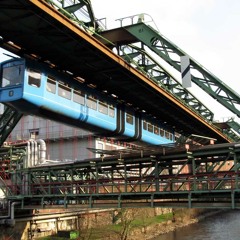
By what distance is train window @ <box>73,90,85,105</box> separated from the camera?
2050 centimetres

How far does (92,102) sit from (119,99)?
10.9 ft

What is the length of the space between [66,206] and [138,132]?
9.06 m

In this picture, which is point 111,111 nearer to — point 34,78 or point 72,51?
point 72,51

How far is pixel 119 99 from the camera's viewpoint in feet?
81.9

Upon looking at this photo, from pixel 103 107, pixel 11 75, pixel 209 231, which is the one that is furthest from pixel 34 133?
pixel 11 75

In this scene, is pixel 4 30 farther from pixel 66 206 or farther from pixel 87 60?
pixel 66 206

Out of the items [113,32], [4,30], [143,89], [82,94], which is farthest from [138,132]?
[4,30]

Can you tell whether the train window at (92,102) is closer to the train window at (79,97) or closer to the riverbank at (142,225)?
the train window at (79,97)

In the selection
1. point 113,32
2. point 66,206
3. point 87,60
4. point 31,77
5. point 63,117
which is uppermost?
point 113,32

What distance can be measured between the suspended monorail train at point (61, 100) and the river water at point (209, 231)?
508 inches

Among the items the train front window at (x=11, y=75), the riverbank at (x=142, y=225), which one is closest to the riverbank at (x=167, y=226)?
the riverbank at (x=142, y=225)

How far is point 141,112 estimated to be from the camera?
1115 inches

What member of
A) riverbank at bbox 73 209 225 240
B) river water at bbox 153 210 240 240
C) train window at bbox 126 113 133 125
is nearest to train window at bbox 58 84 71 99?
train window at bbox 126 113 133 125

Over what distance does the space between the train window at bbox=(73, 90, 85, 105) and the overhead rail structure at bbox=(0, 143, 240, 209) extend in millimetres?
3285
